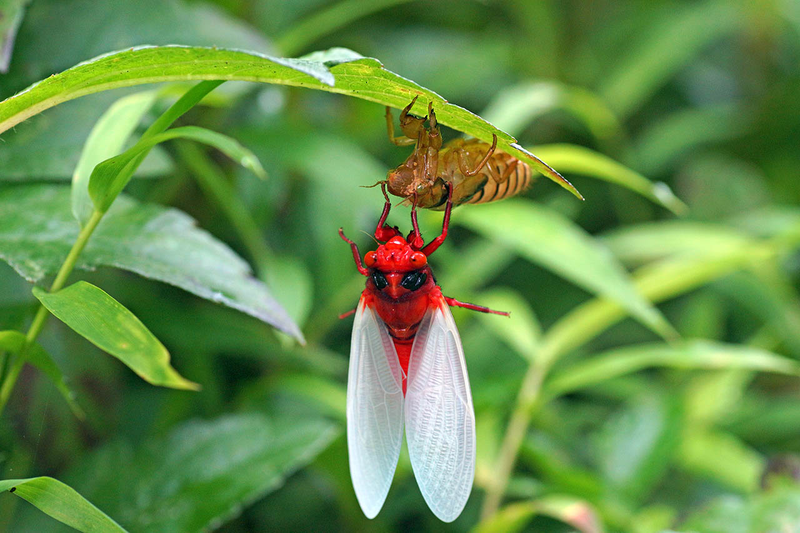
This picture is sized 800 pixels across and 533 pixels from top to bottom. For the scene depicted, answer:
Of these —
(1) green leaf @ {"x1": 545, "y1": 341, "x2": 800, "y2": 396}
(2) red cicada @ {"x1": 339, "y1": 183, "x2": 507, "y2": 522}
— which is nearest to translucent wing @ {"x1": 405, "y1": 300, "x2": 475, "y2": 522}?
(2) red cicada @ {"x1": 339, "y1": 183, "x2": 507, "y2": 522}

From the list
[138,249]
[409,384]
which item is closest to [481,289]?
[409,384]

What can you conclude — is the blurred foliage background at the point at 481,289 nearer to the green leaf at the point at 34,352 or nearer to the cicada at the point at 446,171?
the green leaf at the point at 34,352

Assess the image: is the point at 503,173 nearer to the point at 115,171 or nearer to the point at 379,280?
the point at 379,280

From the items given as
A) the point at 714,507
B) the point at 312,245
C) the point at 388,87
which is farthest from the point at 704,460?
the point at 388,87

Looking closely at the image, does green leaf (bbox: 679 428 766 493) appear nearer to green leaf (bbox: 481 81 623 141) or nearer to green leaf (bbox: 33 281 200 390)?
green leaf (bbox: 481 81 623 141)

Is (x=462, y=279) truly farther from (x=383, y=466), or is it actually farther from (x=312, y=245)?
(x=383, y=466)
